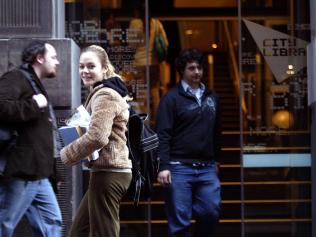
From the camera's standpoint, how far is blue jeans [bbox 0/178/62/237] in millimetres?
6527

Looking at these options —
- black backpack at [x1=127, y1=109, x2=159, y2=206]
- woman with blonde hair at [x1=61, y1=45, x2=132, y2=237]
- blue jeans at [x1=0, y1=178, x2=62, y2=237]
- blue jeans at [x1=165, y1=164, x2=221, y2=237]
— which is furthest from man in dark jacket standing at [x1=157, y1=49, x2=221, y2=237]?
blue jeans at [x1=0, y1=178, x2=62, y2=237]

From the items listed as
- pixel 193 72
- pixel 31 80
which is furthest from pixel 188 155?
pixel 31 80

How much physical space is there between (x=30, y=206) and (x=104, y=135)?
0.92 metres

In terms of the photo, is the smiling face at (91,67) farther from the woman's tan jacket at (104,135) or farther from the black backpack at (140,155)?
the black backpack at (140,155)

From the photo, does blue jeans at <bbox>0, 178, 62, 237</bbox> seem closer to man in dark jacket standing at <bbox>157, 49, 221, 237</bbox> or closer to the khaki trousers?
the khaki trousers

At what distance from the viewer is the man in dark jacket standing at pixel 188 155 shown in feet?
27.0

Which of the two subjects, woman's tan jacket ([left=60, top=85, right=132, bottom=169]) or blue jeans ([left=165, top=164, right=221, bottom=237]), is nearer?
woman's tan jacket ([left=60, top=85, right=132, bottom=169])

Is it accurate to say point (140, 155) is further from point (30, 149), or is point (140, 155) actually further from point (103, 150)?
point (30, 149)

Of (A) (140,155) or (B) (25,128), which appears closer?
(B) (25,128)

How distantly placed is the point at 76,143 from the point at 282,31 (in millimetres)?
3862

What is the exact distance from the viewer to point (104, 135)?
6473 millimetres

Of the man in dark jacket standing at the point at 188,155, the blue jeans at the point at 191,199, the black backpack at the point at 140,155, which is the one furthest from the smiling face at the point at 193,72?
the black backpack at the point at 140,155

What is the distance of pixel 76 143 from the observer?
6.53 metres

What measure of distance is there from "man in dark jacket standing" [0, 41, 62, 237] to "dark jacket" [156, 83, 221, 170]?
68.8 inches
